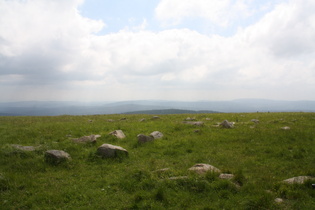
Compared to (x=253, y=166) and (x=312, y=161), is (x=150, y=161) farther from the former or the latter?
(x=312, y=161)

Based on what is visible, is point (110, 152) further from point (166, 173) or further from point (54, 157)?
point (166, 173)

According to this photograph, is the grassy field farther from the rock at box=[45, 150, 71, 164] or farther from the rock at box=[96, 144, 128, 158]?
the rock at box=[96, 144, 128, 158]

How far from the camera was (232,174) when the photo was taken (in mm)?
10781

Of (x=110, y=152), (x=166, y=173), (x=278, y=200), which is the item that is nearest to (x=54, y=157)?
(x=110, y=152)

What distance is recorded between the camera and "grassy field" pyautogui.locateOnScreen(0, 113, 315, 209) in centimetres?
870

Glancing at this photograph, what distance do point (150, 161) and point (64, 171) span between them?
559cm

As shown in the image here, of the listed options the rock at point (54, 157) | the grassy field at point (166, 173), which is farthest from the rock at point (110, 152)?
the rock at point (54, 157)

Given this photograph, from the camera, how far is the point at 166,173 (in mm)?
11297

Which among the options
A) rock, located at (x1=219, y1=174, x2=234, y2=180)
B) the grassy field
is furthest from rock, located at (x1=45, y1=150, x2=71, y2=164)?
rock, located at (x1=219, y1=174, x2=234, y2=180)

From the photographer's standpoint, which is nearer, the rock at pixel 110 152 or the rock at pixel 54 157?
the rock at pixel 54 157

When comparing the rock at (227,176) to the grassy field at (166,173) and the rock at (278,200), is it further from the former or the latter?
the rock at (278,200)

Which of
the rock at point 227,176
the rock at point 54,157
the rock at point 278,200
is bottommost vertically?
the rock at point 278,200

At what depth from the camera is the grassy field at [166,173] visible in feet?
28.5

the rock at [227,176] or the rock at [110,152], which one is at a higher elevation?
the rock at [110,152]
